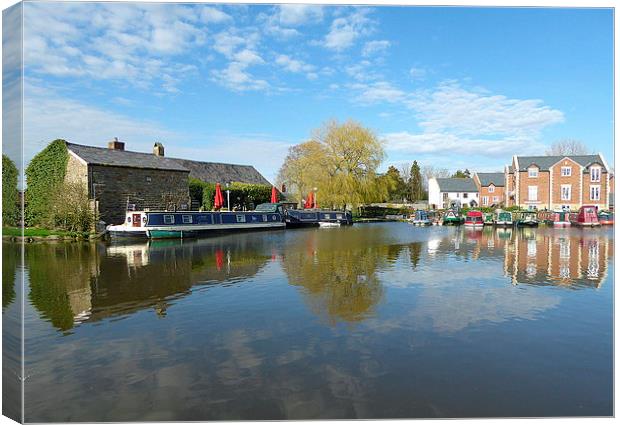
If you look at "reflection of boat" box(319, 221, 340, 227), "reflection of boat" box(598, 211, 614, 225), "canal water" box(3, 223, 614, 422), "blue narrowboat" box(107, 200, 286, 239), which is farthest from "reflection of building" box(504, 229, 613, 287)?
"reflection of boat" box(319, 221, 340, 227)

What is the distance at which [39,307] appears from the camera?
8.24 metres

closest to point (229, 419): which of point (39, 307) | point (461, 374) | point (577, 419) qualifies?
point (461, 374)

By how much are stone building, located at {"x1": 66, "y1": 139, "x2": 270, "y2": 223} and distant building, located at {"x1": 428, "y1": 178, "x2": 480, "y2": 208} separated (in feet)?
132

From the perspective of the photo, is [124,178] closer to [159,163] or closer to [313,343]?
[159,163]

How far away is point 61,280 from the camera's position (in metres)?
11.0

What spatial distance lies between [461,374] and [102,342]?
A: 4753mm

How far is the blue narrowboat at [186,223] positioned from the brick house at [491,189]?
36.3 meters

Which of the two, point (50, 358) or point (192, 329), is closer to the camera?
point (50, 358)

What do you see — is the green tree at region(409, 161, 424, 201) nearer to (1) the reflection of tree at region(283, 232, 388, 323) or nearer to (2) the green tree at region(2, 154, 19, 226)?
(1) the reflection of tree at region(283, 232, 388, 323)

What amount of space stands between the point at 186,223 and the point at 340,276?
52.1ft

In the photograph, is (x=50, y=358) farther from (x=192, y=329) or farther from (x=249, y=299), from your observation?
(x=249, y=299)

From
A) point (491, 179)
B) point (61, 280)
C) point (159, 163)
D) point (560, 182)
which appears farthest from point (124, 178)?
point (491, 179)

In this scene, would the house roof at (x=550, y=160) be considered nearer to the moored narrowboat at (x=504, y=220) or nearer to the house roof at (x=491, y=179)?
the house roof at (x=491, y=179)

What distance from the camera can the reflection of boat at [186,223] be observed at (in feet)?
73.6
